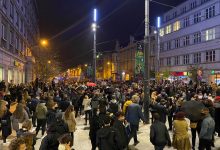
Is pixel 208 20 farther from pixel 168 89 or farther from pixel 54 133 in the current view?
pixel 54 133

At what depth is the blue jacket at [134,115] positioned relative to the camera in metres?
11.5

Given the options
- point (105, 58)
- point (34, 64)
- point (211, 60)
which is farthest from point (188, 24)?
point (105, 58)

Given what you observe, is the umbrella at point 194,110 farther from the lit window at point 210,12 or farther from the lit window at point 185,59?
the lit window at point 185,59

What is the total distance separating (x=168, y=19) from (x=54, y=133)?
6318cm

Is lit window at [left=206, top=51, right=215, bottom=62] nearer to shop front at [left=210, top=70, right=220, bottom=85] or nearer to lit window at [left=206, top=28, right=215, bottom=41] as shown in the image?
shop front at [left=210, top=70, right=220, bottom=85]

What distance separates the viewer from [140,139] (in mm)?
12773

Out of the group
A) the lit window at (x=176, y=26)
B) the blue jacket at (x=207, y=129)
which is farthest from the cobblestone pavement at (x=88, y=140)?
the lit window at (x=176, y=26)

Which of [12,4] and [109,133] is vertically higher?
[12,4]

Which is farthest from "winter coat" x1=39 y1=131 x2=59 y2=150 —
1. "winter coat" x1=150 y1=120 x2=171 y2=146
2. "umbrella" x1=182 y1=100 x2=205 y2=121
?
"umbrella" x1=182 y1=100 x2=205 y2=121

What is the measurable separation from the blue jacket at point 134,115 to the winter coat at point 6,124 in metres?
4.33

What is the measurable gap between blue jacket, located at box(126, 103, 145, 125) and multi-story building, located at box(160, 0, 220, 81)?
4004 centimetres

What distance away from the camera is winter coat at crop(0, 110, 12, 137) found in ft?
33.8

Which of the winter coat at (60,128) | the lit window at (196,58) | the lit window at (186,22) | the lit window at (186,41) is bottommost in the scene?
the winter coat at (60,128)

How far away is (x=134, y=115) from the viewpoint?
456 inches
